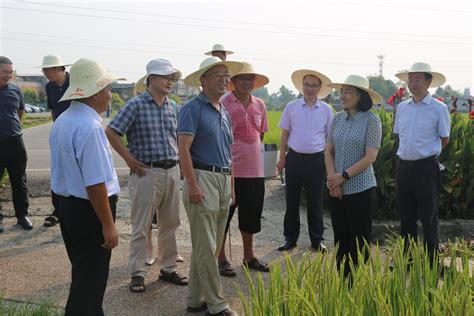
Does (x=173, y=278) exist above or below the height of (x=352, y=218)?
below

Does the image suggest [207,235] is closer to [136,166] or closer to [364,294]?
[136,166]

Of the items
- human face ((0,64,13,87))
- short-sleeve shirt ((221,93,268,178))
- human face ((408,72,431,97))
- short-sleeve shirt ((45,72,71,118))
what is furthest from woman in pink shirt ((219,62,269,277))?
human face ((0,64,13,87))

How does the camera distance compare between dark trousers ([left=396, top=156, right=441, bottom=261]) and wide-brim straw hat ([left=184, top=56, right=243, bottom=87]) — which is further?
dark trousers ([left=396, top=156, right=441, bottom=261])

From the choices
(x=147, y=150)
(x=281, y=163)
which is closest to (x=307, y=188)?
(x=281, y=163)

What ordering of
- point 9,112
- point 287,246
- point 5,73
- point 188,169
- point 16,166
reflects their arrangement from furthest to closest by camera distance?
point 16,166, point 9,112, point 5,73, point 287,246, point 188,169

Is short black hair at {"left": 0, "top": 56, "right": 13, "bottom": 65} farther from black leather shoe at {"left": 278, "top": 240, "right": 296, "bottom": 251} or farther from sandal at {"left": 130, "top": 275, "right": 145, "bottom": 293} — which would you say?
black leather shoe at {"left": 278, "top": 240, "right": 296, "bottom": 251}

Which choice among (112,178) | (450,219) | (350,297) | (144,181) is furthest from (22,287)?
(450,219)

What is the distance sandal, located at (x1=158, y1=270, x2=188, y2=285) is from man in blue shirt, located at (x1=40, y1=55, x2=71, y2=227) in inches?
82.8

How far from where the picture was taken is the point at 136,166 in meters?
4.67

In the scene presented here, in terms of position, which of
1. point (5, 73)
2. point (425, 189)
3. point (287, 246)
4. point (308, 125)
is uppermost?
point (5, 73)

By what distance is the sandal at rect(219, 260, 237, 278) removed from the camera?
5129mm

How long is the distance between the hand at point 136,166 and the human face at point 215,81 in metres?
0.99

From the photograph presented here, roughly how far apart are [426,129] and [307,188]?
1553 mm

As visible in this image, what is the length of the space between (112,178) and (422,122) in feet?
11.1
